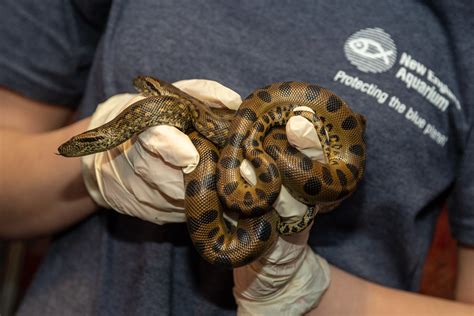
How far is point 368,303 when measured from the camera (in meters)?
1.26

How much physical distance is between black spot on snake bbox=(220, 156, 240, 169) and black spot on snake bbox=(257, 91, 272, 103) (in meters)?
0.15

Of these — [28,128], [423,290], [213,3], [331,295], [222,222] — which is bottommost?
[423,290]

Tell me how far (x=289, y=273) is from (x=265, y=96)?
395mm

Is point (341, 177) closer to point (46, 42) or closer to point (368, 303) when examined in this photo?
point (368, 303)

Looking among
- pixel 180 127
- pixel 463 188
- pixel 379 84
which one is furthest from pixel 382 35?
pixel 180 127

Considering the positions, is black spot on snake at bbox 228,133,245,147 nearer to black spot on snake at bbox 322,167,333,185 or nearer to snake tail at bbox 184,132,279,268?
snake tail at bbox 184,132,279,268

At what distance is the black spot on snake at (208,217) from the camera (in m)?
0.99

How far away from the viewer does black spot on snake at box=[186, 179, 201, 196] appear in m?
0.99

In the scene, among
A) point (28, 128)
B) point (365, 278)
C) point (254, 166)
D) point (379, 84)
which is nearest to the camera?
point (254, 166)

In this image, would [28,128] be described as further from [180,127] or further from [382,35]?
[382,35]

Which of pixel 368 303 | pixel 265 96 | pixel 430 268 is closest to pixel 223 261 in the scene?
pixel 265 96

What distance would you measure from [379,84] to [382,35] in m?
0.13

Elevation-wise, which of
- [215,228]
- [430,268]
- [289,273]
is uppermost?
[215,228]

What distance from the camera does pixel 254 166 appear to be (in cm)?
99
